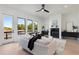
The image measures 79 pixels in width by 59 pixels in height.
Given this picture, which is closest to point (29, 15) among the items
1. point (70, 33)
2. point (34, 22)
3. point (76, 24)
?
point (34, 22)

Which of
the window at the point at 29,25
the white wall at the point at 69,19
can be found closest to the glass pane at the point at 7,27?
the window at the point at 29,25

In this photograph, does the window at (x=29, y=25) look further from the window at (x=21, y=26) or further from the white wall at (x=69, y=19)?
the white wall at (x=69, y=19)

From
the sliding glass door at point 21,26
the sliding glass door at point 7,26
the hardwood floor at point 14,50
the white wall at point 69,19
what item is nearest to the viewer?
the hardwood floor at point 14,50

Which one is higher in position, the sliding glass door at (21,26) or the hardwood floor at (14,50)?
the sliding glass door at (21,26)

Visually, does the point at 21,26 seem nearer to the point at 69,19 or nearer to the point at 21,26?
the point at 21,26

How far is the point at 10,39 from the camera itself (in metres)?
2.77

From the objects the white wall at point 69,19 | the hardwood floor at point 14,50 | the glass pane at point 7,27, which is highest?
the white wall at point 69,19

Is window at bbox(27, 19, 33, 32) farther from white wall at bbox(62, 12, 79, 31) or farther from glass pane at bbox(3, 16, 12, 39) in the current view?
white wall at bbox(62, 12, 79, 31)

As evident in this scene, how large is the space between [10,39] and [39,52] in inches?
40.5

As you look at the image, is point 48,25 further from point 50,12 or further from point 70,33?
point 70,33

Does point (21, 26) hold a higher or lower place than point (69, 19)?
lower

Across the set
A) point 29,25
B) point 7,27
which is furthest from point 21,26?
point 7,27

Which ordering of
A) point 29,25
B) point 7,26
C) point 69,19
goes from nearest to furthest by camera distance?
point 7,26 → point 29,25 → point 69,19
